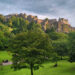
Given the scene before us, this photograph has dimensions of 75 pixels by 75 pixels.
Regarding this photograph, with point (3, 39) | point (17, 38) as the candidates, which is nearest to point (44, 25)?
point (3, 39)

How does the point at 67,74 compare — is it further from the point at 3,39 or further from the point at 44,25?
the point at 44,25

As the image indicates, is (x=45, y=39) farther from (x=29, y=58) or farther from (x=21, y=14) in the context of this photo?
(x=21, y=14)

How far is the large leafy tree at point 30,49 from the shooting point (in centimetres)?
1582

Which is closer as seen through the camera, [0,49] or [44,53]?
[44,53]

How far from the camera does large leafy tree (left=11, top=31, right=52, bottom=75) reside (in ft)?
51.9

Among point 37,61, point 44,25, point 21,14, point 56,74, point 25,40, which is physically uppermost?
point 21,14

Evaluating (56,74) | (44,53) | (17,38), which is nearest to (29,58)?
(44,53)

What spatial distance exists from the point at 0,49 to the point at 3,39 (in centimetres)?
561

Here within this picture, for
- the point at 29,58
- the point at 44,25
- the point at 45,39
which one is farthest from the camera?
the point at 44,25

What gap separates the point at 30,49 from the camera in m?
15.5

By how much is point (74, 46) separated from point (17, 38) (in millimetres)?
12939

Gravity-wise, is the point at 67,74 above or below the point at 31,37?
below

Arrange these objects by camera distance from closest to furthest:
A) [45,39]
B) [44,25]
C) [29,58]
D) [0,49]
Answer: [29,58] < [45,39] < [0,49] < [44,25]

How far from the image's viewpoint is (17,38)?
17.0 meters
